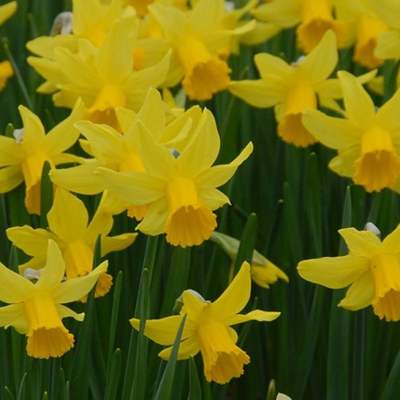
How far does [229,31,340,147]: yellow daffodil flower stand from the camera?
2492mm

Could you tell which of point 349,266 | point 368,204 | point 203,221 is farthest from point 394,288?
point 368,204

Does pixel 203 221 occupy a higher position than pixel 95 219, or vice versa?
pixel 203 221

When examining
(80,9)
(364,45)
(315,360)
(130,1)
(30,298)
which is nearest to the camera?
(30,298)

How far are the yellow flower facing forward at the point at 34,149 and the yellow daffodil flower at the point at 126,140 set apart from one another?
21 cm

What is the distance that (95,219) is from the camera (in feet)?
6.61

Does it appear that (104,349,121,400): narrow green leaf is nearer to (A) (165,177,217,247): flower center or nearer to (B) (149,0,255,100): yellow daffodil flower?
(A) (165,177,217,247): flower center

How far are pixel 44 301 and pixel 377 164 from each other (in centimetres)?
86

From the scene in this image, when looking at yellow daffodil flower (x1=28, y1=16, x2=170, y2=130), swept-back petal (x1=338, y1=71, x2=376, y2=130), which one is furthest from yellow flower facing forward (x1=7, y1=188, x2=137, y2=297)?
swept-back petal (x1=338, y1=71, x2=376, y2=130)

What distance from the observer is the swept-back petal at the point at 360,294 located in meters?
1.91

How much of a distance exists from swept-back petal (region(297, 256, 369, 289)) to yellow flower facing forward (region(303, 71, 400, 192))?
0.93 ft

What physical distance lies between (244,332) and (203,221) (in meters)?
0.43

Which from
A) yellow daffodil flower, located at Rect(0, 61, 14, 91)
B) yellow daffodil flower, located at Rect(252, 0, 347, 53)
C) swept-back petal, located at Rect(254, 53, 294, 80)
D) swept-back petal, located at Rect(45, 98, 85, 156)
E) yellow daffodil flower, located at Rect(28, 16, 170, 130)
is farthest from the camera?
yellow daffodil flower, located at Rect(252, 0, 347, 53)

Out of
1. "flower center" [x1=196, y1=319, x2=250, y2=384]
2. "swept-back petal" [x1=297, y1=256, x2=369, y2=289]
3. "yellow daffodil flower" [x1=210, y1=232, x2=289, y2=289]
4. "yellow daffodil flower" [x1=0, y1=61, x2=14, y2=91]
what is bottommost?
"yellow daffodil flower" [x1=210, y1=232, x2=289, y2=289]

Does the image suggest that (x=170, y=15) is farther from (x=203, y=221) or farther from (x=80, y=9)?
(x=203, y=221)
